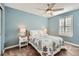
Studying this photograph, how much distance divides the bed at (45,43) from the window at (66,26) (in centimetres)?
16

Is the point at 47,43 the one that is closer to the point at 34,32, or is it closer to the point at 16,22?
the point at 34,32

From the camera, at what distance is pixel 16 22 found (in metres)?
1.89

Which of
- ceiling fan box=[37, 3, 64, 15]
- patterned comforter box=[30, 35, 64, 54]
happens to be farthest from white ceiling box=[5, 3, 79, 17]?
patterned comforter box=[30, 35, 64, 54]

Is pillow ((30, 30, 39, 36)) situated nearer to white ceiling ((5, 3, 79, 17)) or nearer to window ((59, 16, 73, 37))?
white ceiling ((5, 3, 79, 17))

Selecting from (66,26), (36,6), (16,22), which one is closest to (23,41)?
(16,22)

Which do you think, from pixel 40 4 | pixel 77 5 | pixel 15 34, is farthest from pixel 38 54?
pixel 77 5

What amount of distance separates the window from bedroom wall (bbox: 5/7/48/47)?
12.5 inches

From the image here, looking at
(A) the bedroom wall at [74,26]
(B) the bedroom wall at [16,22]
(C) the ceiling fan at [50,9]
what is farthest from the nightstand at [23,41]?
(C) the ceiling fan at [50,9]

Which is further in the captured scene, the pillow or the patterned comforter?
the pillow

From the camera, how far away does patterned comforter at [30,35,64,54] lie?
182 cm

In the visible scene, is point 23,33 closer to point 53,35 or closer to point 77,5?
point 53,35

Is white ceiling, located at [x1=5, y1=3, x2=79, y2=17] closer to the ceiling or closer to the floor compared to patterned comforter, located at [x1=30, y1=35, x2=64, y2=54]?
closer to the ceiling

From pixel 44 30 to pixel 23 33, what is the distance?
1.38 feet

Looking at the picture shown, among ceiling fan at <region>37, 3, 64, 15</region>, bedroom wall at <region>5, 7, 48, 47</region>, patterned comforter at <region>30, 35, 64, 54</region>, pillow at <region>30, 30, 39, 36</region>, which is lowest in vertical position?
patterned comforter at <region>30, 35, 64, 54</region>
